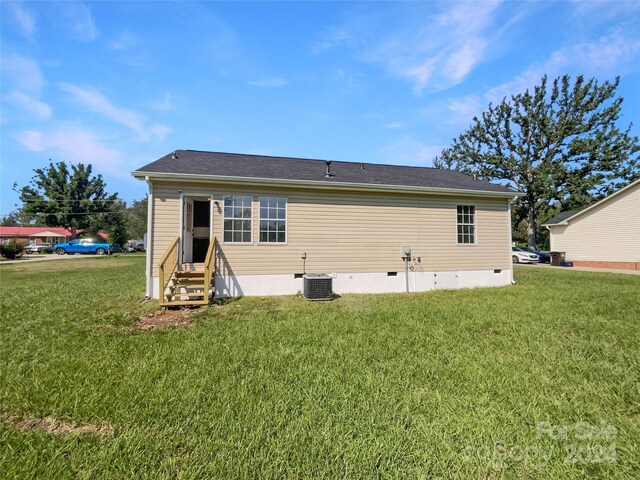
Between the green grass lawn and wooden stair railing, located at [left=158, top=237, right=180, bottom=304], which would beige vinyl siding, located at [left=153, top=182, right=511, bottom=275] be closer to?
wooden stair railing, located at [left=158, top=237, right=180, bottom=304]

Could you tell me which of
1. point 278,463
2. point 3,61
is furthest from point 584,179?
point 3,61

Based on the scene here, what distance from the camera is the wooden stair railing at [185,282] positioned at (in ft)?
22.3

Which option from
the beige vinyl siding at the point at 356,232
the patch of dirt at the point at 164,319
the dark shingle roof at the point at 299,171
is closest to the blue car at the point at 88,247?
the dark shingle roof at the point at 299,171

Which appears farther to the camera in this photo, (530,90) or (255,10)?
(530,90)

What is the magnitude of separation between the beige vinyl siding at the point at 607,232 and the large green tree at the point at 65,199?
48.7 meters

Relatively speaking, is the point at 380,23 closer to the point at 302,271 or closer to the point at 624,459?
the point at 302,271

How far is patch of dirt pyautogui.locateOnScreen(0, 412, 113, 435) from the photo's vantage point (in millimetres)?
2414

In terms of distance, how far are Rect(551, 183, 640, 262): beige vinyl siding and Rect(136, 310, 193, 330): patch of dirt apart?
81.9 ft

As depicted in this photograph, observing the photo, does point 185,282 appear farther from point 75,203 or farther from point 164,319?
point 75,203

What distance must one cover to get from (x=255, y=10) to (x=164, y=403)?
9.02 metres

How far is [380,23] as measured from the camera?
8.28 metres

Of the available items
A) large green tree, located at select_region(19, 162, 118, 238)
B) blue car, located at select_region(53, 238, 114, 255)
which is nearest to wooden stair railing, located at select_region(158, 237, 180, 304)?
blue car, located at select_region(53, 238, 114, 255)

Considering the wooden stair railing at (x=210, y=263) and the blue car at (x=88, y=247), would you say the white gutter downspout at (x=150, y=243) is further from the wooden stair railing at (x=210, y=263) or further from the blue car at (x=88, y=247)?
the blue car at (x=88, y=247)

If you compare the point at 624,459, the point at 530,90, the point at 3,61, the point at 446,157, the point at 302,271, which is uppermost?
the point at 530,90
